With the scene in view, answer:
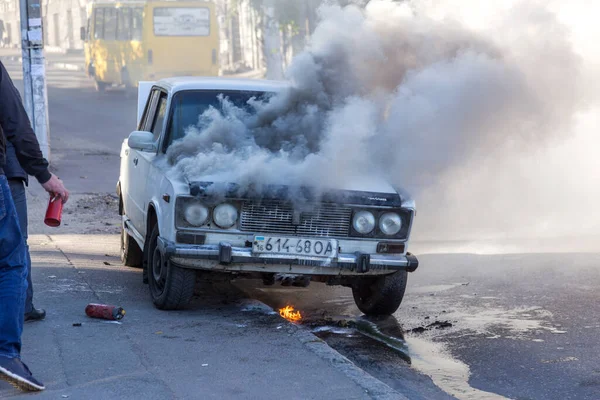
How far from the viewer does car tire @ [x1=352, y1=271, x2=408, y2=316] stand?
673 centimetres

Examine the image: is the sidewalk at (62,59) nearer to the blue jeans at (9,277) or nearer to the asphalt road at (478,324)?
the asphalt road at (478,324)

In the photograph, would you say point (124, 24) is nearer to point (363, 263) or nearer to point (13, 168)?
point (363, 263)

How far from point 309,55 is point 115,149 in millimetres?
12305

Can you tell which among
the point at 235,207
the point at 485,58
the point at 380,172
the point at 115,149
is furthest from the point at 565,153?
the point at 115,149

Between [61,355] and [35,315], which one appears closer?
[61,355]

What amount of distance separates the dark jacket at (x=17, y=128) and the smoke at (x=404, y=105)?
1.55 meters

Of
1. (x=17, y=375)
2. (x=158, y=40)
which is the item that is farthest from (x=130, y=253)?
(x=158, y=40)

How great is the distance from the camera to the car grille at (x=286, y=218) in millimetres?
6336

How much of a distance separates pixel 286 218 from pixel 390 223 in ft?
2.46

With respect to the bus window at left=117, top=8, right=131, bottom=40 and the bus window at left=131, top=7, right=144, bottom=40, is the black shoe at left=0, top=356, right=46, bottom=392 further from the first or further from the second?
the bus window at left=117, top=8, right=131, bottom=40

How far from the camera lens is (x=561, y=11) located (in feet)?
28.1

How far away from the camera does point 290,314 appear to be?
7176mm

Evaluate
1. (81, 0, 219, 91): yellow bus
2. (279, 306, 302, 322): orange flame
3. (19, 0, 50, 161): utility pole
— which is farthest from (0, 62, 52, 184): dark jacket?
(81, 0, 219, 91): yellow bus

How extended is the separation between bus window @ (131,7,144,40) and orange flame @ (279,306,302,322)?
25.0 m
